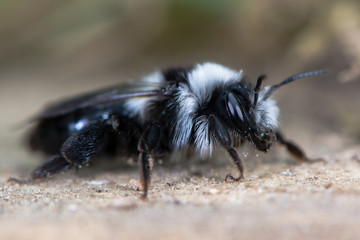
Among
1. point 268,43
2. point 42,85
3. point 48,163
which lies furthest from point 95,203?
point 42,85

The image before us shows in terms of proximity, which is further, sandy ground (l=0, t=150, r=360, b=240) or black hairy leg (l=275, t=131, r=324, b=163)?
black hairy leg (l=275, t=131, r=324, b=163)

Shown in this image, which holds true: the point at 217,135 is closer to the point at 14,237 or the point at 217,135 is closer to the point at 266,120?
the point at 266,120

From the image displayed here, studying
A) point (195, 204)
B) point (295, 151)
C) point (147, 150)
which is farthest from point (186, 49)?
point (195, 204)

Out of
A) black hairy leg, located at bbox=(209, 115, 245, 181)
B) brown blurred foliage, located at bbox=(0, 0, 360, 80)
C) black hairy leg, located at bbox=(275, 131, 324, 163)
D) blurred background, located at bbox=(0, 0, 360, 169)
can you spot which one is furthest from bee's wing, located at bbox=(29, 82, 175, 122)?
brown blurred foliage, located at bbox=(0, 0, 360, 80)

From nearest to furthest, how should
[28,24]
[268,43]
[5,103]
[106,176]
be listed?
[106,176], [268,43], [28,24], [5,103]

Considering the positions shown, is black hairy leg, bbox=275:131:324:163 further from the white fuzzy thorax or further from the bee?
the white fuzzy thorax

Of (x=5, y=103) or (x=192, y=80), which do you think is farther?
(x=5, y=103)

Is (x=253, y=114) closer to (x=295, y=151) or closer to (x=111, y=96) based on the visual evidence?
(x=295, y=151)

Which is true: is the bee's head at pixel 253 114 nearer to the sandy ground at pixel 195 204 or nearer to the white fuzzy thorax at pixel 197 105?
the white fuzzy thorax at pixel 197 105
